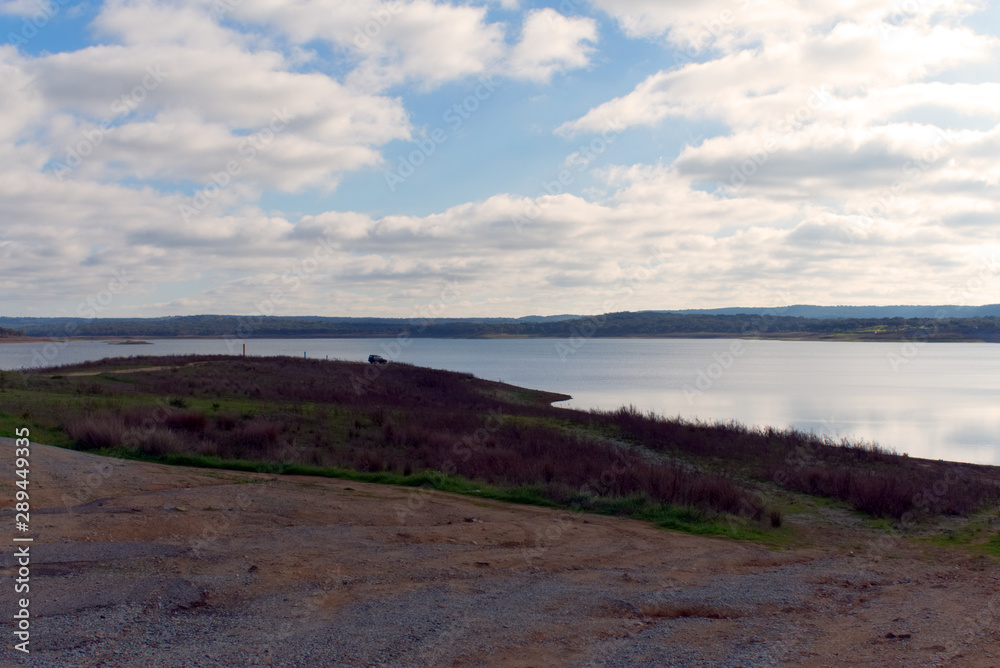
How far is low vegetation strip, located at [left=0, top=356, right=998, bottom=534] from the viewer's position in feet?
47.7

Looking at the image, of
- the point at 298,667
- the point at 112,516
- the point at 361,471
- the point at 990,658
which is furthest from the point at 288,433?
the point at 990,658

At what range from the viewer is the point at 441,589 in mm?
7926

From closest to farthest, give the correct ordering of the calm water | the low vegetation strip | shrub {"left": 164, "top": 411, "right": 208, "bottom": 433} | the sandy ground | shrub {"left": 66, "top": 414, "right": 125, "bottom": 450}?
the sandy ground
the low vegetation strip
shrub {"left": 66, "top": 414, "right": 125, "bottom": 450}
shrub {"left": 164, "top": 411, "right": 208, "bottom": 433}
the calm water

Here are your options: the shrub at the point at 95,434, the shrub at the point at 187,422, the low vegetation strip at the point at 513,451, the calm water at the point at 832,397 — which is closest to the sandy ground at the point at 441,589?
the low vegetation strip at the point at 513,451

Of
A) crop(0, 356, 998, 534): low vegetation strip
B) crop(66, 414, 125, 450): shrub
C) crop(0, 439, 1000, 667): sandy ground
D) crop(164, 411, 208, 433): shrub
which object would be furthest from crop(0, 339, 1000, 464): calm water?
crop(66, 414, 125, 450): shrub

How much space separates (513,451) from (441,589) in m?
11.3

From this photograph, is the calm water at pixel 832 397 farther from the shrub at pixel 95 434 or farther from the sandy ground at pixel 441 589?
Answer: the shrub at pixel 95 434

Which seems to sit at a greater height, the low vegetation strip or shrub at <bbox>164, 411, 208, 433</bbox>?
shrub at <bbox>164, 411, 208, 433</bbox>

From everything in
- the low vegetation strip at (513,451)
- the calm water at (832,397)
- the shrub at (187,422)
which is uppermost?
the shrub at (187,422)

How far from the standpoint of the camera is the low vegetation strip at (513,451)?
572 inches

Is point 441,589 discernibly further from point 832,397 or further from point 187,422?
point 832,397

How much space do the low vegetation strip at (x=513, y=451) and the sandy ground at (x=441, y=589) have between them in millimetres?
2330

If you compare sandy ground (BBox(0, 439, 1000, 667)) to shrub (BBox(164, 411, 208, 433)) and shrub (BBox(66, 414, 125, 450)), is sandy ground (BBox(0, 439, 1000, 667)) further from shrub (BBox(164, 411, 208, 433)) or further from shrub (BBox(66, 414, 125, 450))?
shrub (BBox(164, 411, 208, 433))

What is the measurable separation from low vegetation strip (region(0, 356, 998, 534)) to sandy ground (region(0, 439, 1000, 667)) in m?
2.33
